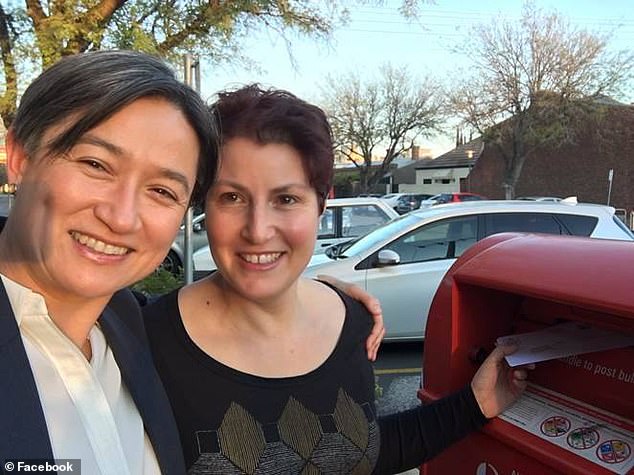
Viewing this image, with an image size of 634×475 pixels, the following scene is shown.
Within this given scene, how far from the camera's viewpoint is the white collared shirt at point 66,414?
932 mm

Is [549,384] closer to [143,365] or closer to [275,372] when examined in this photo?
[275,372]

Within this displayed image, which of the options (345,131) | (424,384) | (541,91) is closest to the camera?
(424,384)

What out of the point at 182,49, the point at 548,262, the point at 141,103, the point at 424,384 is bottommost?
the point at 424,384

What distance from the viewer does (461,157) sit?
123 feet

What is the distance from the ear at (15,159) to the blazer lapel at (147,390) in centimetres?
37

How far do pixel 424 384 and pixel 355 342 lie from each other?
0.67 metres

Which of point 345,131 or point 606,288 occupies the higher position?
point 345,131

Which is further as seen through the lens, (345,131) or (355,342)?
(345,131)

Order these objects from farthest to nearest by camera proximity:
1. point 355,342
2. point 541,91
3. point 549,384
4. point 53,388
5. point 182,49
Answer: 1. point 541,91
2. point 182,49
3. point 549,384
4. point 355,342
5. point 53,388

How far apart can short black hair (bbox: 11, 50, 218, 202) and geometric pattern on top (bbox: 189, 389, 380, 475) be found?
29.3 inches

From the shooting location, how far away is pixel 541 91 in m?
23.5

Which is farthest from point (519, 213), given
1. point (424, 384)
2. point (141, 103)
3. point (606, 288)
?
point (141, 103)

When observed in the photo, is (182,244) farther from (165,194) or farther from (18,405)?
(18,405)

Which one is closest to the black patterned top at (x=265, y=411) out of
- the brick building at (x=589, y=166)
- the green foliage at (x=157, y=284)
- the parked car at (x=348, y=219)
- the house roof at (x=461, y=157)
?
the green foliage at (x=157, y=284)
